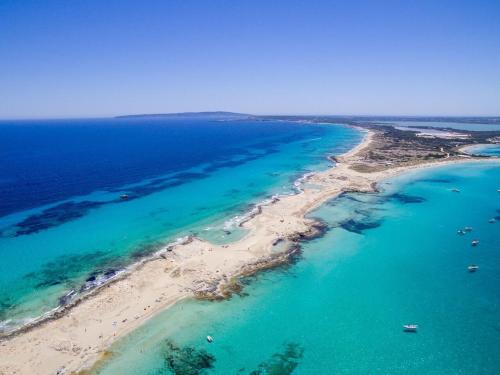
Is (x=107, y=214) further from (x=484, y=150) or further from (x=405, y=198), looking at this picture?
(x=484, y=150)

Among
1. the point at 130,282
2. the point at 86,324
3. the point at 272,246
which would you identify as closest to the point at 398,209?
the point at 272,246

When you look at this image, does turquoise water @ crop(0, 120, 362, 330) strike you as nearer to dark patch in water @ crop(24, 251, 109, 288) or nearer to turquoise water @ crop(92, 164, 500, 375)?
dark patch in water @ crop(24, 251, 109, 288)

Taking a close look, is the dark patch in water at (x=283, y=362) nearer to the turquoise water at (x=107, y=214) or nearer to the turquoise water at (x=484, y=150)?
the turquoise water at (x=107, y=214)

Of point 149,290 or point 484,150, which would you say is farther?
point 484,150

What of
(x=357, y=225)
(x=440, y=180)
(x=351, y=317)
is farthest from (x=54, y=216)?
(x=440, y=180)

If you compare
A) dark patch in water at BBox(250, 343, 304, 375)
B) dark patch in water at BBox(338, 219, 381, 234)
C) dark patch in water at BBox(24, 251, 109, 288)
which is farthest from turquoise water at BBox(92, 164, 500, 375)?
dark patch in water at BBox(24, 251, 109, 288)

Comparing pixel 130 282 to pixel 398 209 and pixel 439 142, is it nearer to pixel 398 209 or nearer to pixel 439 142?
pixel 398 209
